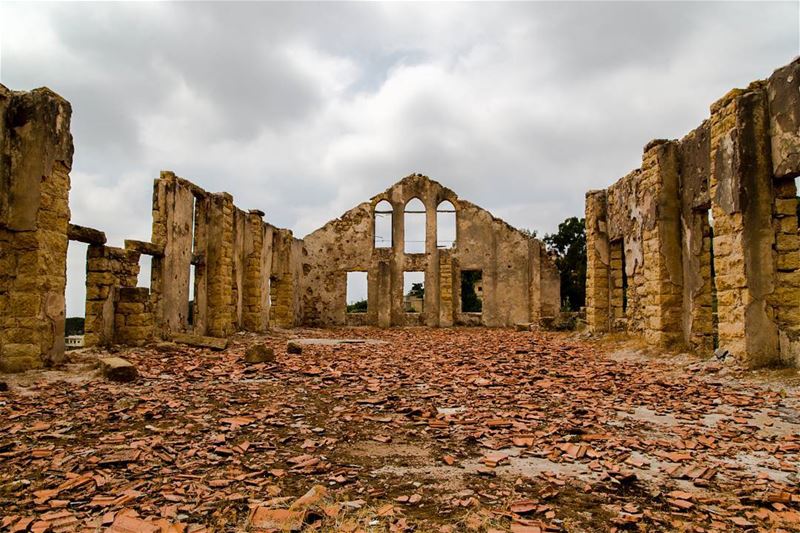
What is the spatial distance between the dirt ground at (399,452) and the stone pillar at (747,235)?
588mm

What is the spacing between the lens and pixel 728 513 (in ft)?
11.0

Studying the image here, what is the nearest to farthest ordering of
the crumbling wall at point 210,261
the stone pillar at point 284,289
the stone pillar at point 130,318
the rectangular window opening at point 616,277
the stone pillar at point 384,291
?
the stone pillar at point 130,318
the crumbling wall at point 210,261
the rectangular window opening at point 616,277
the stone pillar at point 284,289
the stone pillar at point 384,291

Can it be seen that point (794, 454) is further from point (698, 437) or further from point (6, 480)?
point (6, 480)

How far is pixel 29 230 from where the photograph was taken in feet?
27.2

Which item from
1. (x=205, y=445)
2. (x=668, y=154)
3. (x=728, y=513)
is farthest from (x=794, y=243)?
(x=205, y=445)

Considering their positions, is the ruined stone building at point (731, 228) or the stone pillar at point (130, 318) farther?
the stone pillar at point (130, 318)

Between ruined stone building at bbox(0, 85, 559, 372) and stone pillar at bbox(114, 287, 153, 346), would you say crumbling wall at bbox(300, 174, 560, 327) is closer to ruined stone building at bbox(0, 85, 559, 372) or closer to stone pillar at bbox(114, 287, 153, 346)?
ruined stone building at bbox(0, 85, 559, 372)

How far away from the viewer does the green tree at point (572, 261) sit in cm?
3494

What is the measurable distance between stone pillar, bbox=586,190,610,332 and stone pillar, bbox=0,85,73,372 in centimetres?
1235

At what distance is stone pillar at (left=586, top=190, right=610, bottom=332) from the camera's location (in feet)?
49.8

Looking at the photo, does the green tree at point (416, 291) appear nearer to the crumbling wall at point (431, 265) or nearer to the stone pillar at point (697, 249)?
the crumbling wall at point (431, 265)

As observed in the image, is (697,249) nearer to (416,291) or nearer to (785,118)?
(785,118)

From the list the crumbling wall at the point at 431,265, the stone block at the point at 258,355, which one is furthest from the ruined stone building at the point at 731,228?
the crumbling wall at the point at 431,265

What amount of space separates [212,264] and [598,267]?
10730mm
